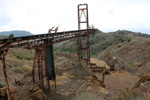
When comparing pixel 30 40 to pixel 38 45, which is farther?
pixel 38 45

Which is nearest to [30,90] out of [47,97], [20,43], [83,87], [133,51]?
[47,97]

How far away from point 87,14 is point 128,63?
16120mm

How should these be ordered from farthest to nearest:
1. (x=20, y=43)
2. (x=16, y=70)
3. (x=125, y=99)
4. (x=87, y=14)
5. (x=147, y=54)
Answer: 1. (x=147, y=54)
2. (x=87, y=14)
3. (x=16, y=70)
4. (x=20, y=43)
5. (x=125, y=99)

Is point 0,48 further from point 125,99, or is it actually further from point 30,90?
point 125,99

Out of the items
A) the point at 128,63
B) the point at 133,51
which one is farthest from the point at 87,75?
the point at 133,51

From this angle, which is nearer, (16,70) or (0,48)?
(0,48)

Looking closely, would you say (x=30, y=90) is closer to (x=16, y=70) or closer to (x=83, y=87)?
(x=83, y=87)

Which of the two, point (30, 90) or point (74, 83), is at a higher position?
point (30, 90)

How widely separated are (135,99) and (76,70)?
37.4ft

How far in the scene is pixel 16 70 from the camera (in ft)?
58.9

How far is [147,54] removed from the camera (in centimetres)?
2712

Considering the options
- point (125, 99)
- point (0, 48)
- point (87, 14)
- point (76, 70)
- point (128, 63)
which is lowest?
point (128, 63)

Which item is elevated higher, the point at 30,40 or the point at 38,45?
the point at 30,40

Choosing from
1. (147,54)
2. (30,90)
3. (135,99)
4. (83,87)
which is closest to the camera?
(135,99)
